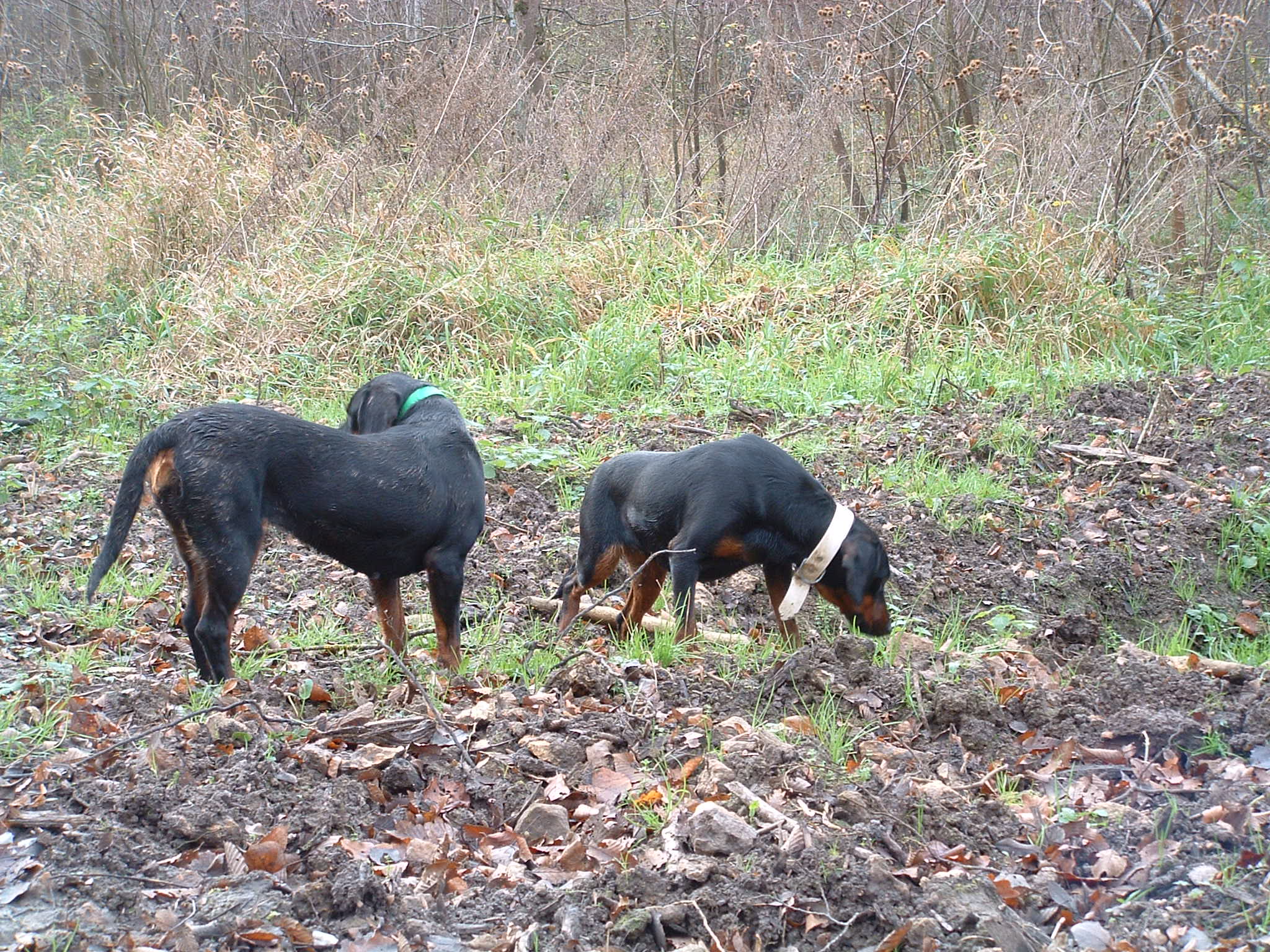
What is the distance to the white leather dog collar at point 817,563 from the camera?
16.5ft

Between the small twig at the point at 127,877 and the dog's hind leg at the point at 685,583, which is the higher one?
the small twig at the point at 127,877

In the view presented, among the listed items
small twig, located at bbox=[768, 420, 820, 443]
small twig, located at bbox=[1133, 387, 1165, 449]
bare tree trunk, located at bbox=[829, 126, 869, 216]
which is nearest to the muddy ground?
small twig, located at bbox=[1133, 387, 1165, 449]

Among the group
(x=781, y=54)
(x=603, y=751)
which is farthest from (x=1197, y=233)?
(x=603, y=751)

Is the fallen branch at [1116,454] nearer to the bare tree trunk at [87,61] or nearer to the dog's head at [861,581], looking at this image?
the dog's head at [861,581]

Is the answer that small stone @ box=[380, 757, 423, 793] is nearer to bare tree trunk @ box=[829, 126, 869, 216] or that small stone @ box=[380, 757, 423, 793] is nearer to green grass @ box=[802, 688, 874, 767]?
green grass @ box=[802, 688, 874, 767]

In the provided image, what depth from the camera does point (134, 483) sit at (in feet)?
14.1

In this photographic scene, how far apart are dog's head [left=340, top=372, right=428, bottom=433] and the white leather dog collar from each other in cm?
200

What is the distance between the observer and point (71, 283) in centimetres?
1090

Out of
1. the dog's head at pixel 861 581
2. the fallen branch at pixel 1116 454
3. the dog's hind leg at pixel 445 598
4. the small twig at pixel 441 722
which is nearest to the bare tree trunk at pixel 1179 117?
the fallen branch at pixel 1116 454

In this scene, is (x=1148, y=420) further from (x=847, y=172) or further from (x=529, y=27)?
(x=529, y=27)

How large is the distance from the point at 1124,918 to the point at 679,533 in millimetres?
2778

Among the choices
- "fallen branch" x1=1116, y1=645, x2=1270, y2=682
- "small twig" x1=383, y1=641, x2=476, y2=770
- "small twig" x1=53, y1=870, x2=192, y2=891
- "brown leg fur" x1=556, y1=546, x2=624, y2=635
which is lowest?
"brown leg fur" x1=556, y1=546, x2=624, y2=635

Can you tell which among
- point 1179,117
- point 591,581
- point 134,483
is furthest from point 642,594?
point 1179,117

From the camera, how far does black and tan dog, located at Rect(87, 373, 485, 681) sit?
4289mm
